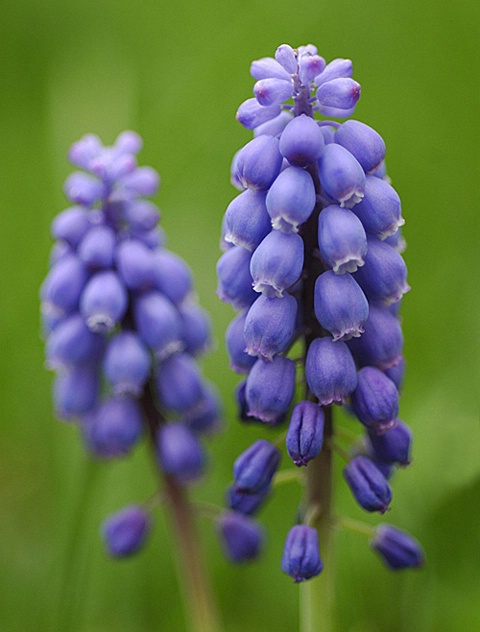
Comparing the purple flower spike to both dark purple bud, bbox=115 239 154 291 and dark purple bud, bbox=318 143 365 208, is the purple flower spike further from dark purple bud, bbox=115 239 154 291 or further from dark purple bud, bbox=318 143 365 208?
dark purple bud, bbox=115 239 154 291

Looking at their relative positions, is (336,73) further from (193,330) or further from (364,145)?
(193,330)

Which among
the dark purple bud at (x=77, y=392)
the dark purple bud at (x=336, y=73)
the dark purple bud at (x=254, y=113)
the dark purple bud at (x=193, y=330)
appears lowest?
the dark purple bud at (x=77, y=392)

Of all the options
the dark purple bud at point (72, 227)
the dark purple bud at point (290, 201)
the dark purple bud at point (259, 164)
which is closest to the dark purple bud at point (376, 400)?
the dark purple bud at point (290, 201)

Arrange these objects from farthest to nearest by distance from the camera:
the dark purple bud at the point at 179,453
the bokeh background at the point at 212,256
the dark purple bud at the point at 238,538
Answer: the bokeh background at the point at 212,256
the dark purple bud at the point at 238,538
the dark purple bud at the point at 179,453

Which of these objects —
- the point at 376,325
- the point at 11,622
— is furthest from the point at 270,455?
the point at 11,622

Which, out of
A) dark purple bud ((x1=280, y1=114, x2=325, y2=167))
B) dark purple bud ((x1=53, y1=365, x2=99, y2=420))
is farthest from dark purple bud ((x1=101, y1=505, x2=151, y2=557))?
dark purple bud ((x1=280, y1=114, x2=325, y2=167))

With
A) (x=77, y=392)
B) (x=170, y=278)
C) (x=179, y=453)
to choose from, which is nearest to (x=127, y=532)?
(x=179, y=453)

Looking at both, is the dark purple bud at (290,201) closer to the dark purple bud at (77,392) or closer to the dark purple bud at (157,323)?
the dark purple bud at (157,323)

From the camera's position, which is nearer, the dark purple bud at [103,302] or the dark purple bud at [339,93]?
the dark purple bud at [339,93]
